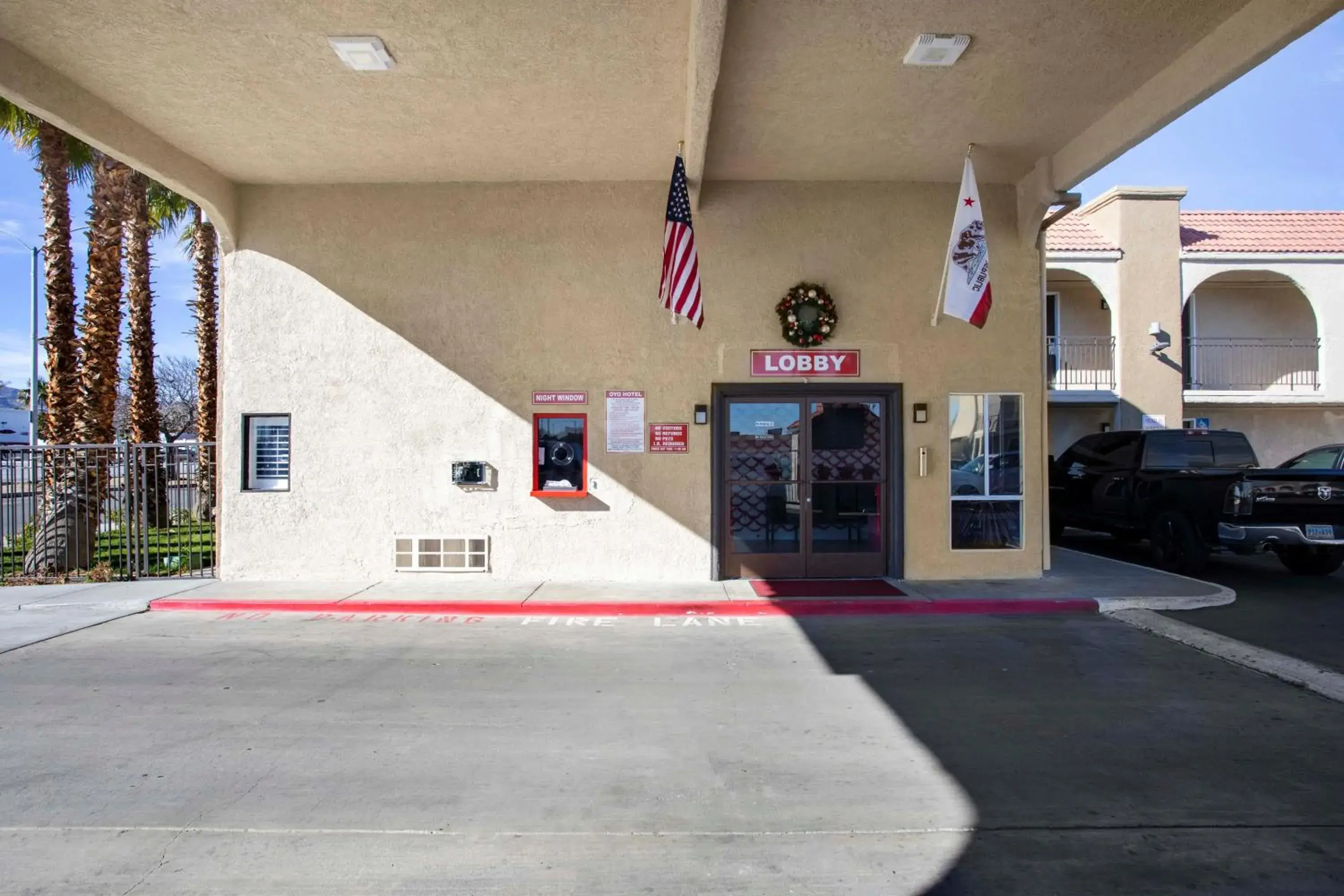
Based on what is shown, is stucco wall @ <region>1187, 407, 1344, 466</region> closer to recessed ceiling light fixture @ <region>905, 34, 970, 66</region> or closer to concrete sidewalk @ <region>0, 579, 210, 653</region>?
recessed ceiling light fixture @ <region>905, 34, 970, 66</region>

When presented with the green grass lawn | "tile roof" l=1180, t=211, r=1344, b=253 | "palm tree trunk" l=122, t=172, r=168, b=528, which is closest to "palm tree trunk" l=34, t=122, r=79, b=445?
the green grass lawn

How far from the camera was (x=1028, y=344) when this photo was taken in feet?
36.1

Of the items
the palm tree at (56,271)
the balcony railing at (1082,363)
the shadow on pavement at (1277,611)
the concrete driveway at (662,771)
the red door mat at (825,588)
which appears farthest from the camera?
the balcony railing at (1082,363)

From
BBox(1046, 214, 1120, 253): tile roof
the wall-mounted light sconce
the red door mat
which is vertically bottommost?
the red door mat

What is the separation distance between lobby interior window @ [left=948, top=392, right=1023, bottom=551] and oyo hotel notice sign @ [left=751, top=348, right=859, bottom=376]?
1.60 m

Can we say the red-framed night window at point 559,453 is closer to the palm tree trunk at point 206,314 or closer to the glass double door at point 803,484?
the glass double door at point 803,484

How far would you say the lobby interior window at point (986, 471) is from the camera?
36.2 ft

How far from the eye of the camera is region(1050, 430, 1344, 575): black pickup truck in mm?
10562

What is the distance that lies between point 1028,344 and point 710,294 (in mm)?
4304

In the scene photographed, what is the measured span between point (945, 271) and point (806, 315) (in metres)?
1.78

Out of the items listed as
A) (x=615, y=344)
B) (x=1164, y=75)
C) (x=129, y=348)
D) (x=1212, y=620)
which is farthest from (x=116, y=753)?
(x=129, y=348)

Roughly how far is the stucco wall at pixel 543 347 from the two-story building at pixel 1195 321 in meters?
8.88

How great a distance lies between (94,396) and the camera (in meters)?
13.4

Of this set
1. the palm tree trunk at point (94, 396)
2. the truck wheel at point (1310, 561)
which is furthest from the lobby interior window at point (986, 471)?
the palm tree trunk at point (94, 396)
